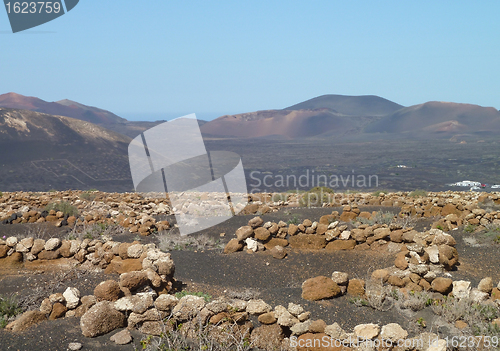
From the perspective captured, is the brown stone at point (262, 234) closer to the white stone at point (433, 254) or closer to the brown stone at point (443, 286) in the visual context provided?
the white stone at point (433, 254)

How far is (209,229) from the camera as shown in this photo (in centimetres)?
1065

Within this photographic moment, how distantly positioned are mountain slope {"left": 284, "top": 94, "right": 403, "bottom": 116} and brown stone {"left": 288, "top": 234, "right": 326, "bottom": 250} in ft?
530

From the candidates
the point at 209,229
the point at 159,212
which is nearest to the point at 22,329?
the point at 209,229

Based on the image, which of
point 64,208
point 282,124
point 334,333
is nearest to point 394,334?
point 334,333

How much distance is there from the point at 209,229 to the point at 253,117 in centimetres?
11796

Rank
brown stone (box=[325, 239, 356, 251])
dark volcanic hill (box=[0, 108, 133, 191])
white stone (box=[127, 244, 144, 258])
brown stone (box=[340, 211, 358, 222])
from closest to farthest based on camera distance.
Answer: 1. white stone (box=[127, 244, 144, 258])
2. brown stone (box=[325, 239, 356, 251])
3. brown stone (box=[340, 211, 358, 222])
4. dark volcanic hill (box=[0, 108, 133, 191])

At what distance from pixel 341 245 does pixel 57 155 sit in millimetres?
39698

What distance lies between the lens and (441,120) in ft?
379

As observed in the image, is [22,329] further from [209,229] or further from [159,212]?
[159,212]

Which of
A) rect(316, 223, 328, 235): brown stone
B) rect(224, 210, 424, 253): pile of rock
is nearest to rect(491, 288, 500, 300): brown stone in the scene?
rect(224, 210, 424, 253): pile of rock

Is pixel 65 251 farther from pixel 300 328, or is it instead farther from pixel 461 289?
pixel 461 289

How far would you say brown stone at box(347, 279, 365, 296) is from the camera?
17.4ft

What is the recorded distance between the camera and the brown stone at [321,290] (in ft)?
17.2

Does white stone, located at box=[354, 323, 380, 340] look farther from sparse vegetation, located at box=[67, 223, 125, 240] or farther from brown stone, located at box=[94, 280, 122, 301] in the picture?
sparse vegetation, located at box=[67, 223, 125, 240]
